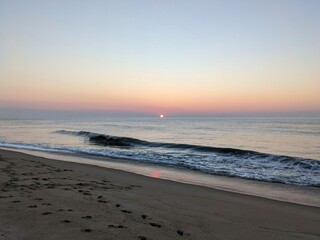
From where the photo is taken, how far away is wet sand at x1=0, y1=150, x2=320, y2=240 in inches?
185

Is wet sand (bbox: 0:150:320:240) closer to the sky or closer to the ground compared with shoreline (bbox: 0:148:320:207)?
closer to the sky

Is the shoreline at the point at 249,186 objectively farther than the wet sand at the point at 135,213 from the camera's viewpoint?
Yes

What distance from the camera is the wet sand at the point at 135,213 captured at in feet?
15.4

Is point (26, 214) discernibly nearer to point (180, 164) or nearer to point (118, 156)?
point (180, 164)

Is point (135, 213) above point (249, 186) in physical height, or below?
above

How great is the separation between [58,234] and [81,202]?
1.89 m

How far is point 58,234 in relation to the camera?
439 cm

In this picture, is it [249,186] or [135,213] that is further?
[249,186]

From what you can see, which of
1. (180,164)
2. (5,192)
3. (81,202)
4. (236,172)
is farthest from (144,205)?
(180,164)

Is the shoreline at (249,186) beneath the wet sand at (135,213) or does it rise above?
beneath

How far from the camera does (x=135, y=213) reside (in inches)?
228

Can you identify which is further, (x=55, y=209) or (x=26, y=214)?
(x=55, y=209)

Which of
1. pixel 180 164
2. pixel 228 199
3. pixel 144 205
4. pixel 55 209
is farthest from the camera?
pixel 180 164

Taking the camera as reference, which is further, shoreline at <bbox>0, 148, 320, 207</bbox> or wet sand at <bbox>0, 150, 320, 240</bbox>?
shoreline at <bbox>0, 148, 320, 207</bbox>
